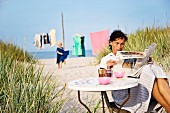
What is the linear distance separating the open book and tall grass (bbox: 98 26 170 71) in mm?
3444

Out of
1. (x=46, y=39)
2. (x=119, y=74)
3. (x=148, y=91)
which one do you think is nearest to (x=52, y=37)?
(x=46, y=39)

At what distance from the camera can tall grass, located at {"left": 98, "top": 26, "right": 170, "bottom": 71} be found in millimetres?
6844

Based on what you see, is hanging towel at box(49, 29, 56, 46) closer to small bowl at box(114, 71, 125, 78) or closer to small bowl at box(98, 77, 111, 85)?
small bowl at box(114, 71, 125, 78)

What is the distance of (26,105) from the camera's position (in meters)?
2.36

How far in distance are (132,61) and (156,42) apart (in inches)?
180

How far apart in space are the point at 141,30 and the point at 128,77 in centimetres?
598

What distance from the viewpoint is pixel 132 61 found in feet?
10.2

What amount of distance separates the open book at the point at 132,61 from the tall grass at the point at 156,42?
136 inches

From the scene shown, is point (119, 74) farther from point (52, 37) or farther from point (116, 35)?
point (52, 37)

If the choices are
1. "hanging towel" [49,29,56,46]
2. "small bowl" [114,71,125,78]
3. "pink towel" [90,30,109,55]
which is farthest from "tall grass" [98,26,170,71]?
"hanging towel" [49,29,56,46]

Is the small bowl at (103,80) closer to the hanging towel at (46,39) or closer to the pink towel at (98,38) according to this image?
the pink towel at (98,38)

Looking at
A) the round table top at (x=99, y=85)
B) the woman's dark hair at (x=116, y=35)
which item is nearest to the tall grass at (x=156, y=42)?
the woman's dark hair at (x=116, y=35)

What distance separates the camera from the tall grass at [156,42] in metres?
6.84

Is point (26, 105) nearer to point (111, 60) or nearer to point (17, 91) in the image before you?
point (17, 91)
